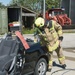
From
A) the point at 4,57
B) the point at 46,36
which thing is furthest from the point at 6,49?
the point at 46,36

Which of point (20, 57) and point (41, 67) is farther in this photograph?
point (41, 67)

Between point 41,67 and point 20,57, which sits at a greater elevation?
point 20,57

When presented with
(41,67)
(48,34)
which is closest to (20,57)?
(41,67)

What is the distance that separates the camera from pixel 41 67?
26.2 ft

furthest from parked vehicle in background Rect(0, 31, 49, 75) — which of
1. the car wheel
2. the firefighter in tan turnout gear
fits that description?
the firefighter in tan turnout gear

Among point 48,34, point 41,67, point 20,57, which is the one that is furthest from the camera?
point 48,34

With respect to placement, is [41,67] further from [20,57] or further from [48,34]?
[20,57]

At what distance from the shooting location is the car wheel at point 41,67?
7709 mm

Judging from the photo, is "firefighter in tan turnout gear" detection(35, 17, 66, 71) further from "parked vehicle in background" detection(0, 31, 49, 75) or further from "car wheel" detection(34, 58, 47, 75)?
"car wheel" detection(34, 58, 47, 75)

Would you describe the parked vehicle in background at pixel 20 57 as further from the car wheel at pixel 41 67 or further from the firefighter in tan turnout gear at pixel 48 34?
the firefighter in tan turnout gear at pixel 48 34

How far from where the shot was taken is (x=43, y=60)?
8031mm

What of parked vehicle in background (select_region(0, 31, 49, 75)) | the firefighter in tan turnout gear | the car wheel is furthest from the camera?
the firefighter in tan turnout gear

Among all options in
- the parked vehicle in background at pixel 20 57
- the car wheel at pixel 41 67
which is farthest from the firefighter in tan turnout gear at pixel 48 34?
the car wheel at pixel 41 67

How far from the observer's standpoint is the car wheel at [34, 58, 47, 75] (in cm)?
771
